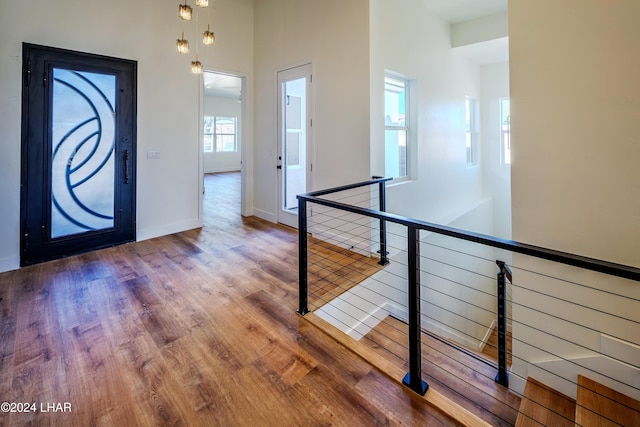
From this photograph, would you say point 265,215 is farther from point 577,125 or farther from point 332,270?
point 577,125

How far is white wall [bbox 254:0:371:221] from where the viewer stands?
11.7 feet

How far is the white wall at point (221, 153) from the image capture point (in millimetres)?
11906

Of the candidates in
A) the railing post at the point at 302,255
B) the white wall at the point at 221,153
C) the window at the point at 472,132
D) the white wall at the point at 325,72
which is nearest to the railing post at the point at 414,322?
the railing post at the point at 302,255

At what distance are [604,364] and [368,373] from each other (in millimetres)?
1433

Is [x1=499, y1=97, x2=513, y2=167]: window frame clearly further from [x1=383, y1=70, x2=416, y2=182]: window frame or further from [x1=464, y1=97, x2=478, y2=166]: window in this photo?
[x1=383, y1=70, x2=416, y2=182]: window frame

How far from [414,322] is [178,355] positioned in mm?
1496

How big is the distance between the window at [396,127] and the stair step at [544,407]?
8.99 feet

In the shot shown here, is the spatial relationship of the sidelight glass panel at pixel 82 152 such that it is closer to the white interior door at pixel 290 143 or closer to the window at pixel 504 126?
the white interior door at pixel 290 143

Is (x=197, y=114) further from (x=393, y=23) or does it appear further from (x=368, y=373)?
(x=368, y=373)

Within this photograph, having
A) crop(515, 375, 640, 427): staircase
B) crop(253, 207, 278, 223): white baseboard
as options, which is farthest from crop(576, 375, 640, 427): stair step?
crop(253, 207, 278, 223): white baseboard

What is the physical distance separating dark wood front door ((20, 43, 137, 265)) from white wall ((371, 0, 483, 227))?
3.14 metres

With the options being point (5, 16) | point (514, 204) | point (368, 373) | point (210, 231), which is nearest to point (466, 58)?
point (514, 204)

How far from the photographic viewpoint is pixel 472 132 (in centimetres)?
661

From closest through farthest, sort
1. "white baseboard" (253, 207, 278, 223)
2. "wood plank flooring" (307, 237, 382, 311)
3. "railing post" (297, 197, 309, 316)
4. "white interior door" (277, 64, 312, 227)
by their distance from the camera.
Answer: "railing post" (297, 197, 309, 316), "wood plank flooring" (307, 237, 382, 311), "white interior door" (277, 64, 312, 227), "white baseboard" (253, 207, 278, 223)
